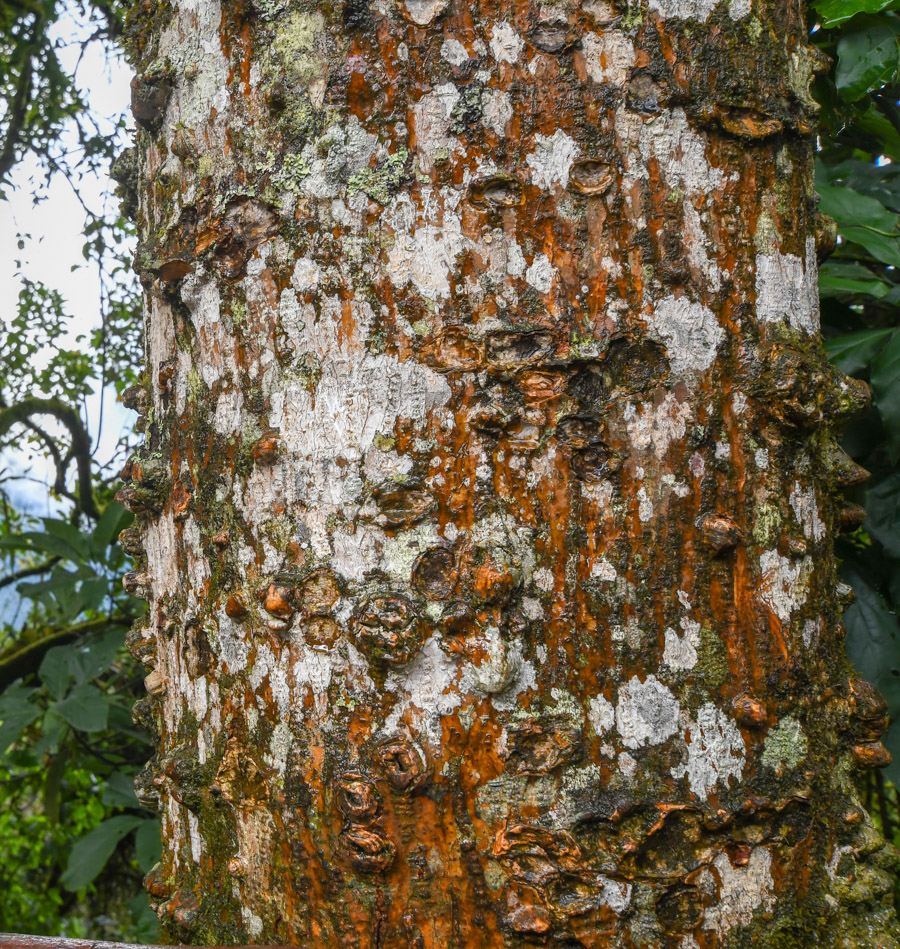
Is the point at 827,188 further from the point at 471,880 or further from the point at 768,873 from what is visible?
the point at 471,880

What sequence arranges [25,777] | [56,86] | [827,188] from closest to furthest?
[827,188] → [56,86] → [25,777]

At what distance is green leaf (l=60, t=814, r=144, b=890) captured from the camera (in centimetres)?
269

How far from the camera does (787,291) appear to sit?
0.92 m

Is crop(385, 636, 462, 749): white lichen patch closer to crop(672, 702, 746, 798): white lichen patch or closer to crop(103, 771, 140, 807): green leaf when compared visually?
crop(672, 702, 746, 798): white lichen patch

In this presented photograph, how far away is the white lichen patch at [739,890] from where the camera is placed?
2.72ft

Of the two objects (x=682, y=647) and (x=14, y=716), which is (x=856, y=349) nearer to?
(x=682, y=647)

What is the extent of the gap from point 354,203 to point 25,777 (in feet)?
12.1

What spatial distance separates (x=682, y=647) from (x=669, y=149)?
507 mm

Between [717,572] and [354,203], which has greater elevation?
[354,203]

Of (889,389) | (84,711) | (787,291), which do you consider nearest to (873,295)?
(889,389)

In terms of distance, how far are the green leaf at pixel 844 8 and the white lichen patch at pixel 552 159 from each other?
2.18 feet

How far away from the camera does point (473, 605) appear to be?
0.84 metres

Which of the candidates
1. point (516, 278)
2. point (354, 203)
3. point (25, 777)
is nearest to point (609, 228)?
point (516, 278)

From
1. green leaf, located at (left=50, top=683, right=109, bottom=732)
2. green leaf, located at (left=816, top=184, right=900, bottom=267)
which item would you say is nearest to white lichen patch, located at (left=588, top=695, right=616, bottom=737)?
green leaf, located at (left=816, top=184, right=900, bottom=267)
